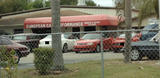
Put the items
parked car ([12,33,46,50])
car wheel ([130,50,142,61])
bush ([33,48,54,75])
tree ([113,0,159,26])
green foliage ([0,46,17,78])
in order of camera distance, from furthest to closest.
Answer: tree ([113,0,159,26]) → car wheel ([130,50,142,61]) → parked car ([12,33,46,50]) → bush ([33,48,54,75]) → green foliage ([0,46,17,78])

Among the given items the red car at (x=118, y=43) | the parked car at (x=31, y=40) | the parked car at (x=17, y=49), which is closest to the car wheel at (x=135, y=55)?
the red car at (x=118, y=43)

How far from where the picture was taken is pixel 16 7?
4888 centimetres

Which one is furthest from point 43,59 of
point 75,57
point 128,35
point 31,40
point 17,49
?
point 128,35

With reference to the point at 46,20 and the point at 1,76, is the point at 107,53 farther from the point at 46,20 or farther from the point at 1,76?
the point at 46,20

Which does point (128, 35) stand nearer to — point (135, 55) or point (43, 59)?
point (135, 55)

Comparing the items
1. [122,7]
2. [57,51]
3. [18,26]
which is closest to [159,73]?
[57,51]

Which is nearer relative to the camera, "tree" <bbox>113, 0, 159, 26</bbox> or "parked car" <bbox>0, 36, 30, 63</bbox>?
"parked car" <bbox>0, 36, 30, 63</bbox>

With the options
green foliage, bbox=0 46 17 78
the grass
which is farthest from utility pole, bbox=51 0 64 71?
green foliage, bbox=0 46 17 78

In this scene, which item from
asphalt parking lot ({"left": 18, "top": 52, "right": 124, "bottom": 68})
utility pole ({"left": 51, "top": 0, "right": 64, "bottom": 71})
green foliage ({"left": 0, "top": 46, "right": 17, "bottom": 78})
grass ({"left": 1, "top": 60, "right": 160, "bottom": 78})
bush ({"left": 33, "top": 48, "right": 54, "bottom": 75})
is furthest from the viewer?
utility pole ({"left": 51, "top": 0, "right": 64, "bottom": 71})

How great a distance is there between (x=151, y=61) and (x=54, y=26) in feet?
12.8

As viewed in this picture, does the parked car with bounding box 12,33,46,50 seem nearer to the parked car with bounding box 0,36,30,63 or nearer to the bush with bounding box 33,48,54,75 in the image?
the parked car with bounding box 0,36,30,63

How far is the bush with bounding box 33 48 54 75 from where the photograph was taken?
8422mm

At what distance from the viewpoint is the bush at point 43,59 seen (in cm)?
842

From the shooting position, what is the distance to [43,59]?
855 centimetres
